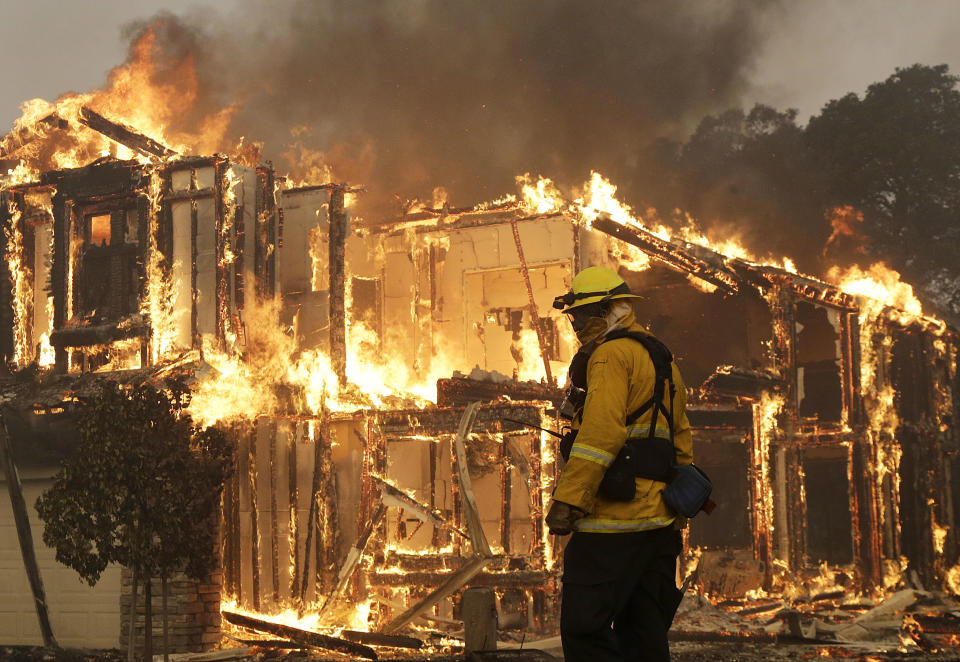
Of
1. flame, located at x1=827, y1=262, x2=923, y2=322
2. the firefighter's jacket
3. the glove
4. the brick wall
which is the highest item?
flame, located at x1=827, y1=262, x2=923, y2=322

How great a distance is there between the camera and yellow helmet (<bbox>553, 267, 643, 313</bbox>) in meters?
5.54

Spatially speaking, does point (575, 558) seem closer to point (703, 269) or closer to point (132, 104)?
point (703, 269)

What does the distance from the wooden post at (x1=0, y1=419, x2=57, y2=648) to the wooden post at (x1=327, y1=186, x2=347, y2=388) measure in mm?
4504

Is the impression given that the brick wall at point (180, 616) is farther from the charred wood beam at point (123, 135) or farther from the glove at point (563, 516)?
the glove at point (563, 516)

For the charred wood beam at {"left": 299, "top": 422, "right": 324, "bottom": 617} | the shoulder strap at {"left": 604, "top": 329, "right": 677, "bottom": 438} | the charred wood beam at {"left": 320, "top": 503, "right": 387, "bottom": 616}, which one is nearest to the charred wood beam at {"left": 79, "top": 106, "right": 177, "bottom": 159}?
the charred wood beam at {"left": 299, "top": 422, "right": 324, "bottom": 617}

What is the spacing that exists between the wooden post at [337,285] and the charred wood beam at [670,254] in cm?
498

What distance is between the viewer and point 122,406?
36.4 feet

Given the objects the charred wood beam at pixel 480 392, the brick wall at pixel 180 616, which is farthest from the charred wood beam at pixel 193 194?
the brick wall at pixel 180 616

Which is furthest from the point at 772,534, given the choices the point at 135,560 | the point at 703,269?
the point at 135,560

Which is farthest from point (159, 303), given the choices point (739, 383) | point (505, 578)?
point (739, 383)

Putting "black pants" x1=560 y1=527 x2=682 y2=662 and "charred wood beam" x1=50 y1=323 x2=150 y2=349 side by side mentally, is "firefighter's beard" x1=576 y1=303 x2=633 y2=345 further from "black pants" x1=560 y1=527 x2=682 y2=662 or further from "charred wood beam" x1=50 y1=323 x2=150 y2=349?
"charred wood beam" x1=50 y1=323 x2=150 y2=349

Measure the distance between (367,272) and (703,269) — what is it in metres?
6.36

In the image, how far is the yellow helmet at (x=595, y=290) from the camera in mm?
5535

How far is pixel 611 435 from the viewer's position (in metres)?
5.00
